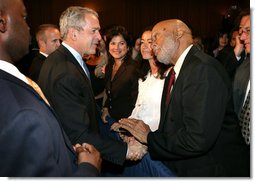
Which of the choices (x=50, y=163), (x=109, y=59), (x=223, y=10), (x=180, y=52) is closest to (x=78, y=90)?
(x=180, y=52)

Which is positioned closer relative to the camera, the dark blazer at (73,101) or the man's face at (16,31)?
the man's face at (16,31)

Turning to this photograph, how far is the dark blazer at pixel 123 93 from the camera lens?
2.95 m

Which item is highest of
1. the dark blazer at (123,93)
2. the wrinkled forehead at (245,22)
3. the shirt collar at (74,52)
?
the wrinkled forehead at (245,22)

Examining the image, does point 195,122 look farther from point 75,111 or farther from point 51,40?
point 51,40

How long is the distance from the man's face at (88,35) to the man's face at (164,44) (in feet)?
1.38

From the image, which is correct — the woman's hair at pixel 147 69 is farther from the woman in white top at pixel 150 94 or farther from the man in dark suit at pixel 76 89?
the man in dark suit at pixel 76 89

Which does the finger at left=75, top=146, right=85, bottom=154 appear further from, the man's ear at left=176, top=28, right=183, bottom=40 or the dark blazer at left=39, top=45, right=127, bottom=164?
the man's ear at left=176, top=28, right=183, bottom=40

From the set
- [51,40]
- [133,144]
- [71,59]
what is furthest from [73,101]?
[51,40]

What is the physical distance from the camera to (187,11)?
8914 mm

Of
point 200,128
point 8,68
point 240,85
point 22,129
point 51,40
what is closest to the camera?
point 22,129

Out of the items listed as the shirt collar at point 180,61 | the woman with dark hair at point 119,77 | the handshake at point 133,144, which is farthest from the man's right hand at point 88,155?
the woman with dark hair at point 119,77

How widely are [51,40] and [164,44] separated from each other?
2230mm

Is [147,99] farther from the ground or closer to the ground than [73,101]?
closer to the ground

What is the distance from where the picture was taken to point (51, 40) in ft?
11.8
